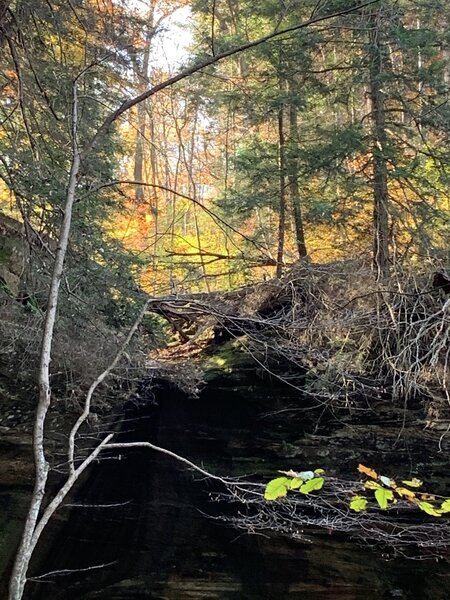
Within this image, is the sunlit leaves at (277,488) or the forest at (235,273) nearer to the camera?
the sunlit leaves at (277,488)

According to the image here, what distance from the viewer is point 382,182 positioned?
8102 millimetres

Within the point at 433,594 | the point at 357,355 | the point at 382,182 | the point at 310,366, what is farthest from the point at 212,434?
the point at 382,182

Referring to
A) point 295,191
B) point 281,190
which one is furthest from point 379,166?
point 295,191

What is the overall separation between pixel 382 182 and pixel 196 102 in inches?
151

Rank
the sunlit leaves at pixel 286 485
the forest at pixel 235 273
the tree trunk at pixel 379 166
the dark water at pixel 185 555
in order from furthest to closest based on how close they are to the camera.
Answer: the tree trunk at pixel 379 166, the forest at pixel 235 273, the dark water at pixel 185 555, the sunlit leaves at pixel 286 485

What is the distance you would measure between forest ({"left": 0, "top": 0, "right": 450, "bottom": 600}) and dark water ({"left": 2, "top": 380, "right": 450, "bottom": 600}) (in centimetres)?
11

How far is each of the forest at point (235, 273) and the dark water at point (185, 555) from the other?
112mm

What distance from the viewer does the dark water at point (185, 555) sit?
11.9ft

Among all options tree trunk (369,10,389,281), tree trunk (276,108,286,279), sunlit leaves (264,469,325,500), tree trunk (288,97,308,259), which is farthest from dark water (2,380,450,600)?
tree trunk (288,97,308,259)

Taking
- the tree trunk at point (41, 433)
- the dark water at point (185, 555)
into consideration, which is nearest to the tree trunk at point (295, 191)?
the dark water at point (185, 555)

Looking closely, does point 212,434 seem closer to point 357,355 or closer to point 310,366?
point 310,366

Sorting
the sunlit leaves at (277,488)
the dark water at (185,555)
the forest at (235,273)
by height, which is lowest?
the dark water at (185,555)

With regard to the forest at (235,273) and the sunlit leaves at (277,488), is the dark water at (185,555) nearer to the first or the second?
the forest at (235,273)

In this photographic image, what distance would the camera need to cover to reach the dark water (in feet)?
11.9
